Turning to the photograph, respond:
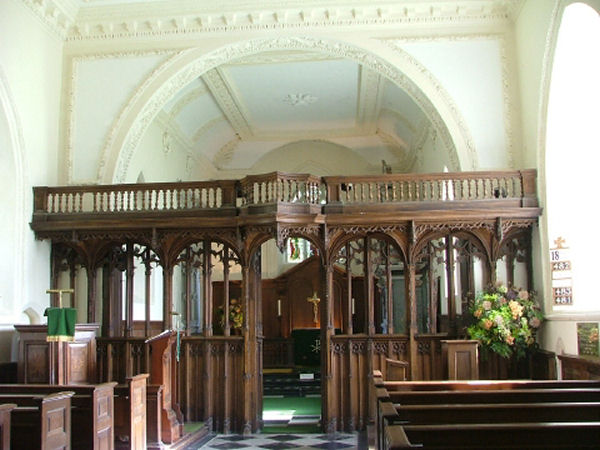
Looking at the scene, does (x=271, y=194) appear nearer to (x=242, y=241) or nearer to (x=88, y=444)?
(x=242, y=241)

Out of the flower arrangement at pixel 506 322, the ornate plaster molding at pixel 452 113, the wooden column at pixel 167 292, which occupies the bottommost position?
the flower arrangement at pixel 506 322

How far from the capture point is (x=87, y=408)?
745cm

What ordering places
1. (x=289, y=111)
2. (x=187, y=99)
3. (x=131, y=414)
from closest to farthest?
(x=131, y=414)
(x=187, y=99)
(x=289, y=111)

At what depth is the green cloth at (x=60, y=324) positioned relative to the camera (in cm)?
890

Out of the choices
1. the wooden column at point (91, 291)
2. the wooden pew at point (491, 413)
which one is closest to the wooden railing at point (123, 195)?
the wooden column at point (91, 291)

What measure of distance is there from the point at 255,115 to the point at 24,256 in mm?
8418

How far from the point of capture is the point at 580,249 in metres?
9.87

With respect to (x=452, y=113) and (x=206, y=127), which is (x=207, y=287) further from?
(x=206, y=127)

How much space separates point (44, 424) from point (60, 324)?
2786 millimetres

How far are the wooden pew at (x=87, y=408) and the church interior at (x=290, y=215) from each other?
132 millimetres

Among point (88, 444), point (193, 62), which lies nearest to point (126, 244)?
point (193, 62)

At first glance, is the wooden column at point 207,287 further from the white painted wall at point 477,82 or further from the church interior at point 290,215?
the white painted wall at point 477,82

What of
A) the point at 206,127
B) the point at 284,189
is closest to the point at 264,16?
the point at 284,189

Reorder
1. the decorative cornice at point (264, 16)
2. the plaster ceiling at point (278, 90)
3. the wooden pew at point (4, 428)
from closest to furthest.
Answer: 1. the wooden pew at point (4, 428)
2. the decorative cornice at point (264, 16)
3. the plaster ceiling at point (278, 90)
